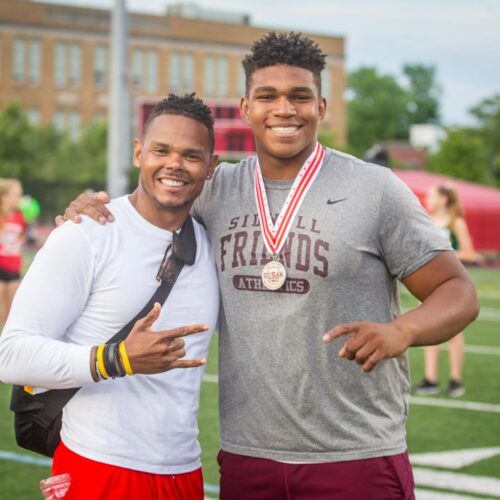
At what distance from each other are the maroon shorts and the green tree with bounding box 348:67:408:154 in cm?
8629

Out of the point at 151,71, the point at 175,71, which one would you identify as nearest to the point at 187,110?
the point at 151,71

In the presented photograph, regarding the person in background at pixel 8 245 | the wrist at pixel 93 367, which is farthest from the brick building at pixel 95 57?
the wrist at pixel 93 367

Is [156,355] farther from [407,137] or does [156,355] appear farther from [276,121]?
[407,137]

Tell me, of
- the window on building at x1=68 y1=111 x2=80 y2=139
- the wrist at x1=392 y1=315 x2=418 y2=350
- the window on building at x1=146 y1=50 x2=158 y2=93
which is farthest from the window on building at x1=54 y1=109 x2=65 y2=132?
the wrist at x1=392 y1=315 x2=418 y2=350

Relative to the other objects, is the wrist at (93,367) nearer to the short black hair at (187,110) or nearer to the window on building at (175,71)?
the short black hair at (187,110)

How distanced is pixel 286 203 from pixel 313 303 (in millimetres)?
329

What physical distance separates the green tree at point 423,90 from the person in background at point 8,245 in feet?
290

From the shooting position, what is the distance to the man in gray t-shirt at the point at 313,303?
306 centimetres

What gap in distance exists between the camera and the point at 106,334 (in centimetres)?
304

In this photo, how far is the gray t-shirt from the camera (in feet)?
10.0

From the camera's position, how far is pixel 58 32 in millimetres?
61375

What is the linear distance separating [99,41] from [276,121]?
201 feet

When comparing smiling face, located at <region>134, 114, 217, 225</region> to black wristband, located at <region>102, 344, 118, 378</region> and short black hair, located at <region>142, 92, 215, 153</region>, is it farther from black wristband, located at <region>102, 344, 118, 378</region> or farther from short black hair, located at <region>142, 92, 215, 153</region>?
black wristband, located at <region>102, 344, 118, 378</region>

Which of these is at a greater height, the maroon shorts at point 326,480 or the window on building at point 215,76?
the window on building at point 215,76
